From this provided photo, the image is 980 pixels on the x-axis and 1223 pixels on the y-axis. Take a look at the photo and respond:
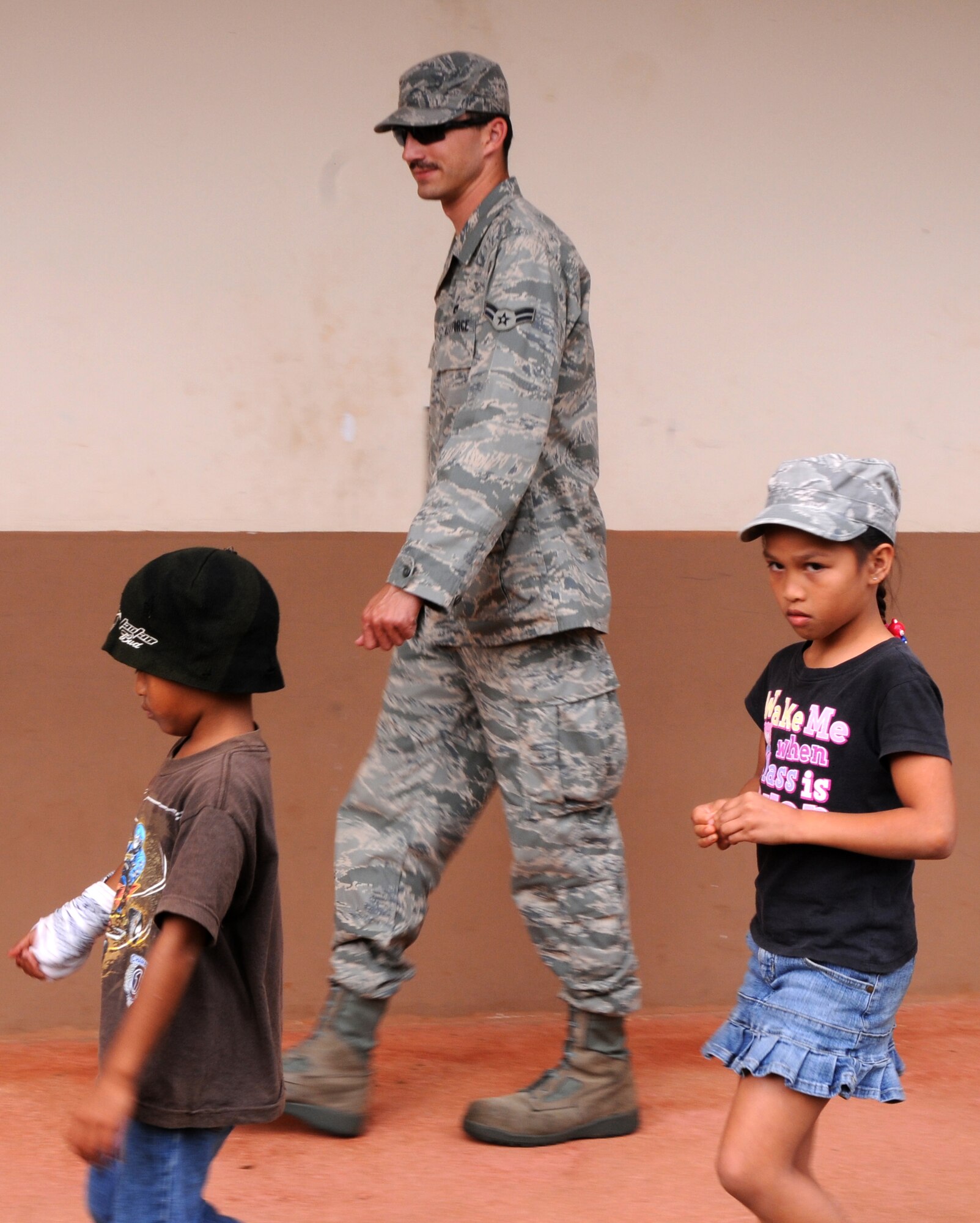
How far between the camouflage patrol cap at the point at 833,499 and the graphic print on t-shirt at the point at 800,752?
254mm

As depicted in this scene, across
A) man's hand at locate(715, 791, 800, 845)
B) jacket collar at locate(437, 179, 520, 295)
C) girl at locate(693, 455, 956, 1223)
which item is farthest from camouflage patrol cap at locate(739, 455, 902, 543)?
jacket collar at locate(437, 179, 520, 295)

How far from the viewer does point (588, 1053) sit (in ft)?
9.61

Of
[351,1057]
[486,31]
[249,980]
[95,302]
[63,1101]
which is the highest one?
[486,31]

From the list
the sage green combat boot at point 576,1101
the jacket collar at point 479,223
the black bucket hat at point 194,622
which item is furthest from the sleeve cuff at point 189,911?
the jacket collar at point 479,223

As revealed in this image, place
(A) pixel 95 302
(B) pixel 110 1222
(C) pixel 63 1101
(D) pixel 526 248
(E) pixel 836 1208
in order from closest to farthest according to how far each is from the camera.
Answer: (B) pixel 110 1222, (E) pixel 836 1208, (D) pixel 526 248, (C) pixel 63 1101, (A) pixel 95 302

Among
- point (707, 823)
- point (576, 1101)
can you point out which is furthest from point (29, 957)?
point (576, 1101)

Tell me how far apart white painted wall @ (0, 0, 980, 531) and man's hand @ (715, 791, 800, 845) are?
1.76 m

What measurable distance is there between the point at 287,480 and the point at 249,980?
5.96ft

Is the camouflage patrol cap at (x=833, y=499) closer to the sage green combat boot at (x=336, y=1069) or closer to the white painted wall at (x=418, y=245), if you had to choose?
the sage green combat boot at (x=336, y=1069)

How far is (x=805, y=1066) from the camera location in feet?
6.33

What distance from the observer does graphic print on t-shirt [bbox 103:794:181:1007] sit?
185 centimetres

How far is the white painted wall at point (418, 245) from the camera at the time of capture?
3.41 m

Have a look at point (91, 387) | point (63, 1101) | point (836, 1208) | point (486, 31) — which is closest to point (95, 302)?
point (91, 387)

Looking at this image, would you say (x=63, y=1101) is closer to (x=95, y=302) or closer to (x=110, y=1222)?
(x=110, y=1222)
